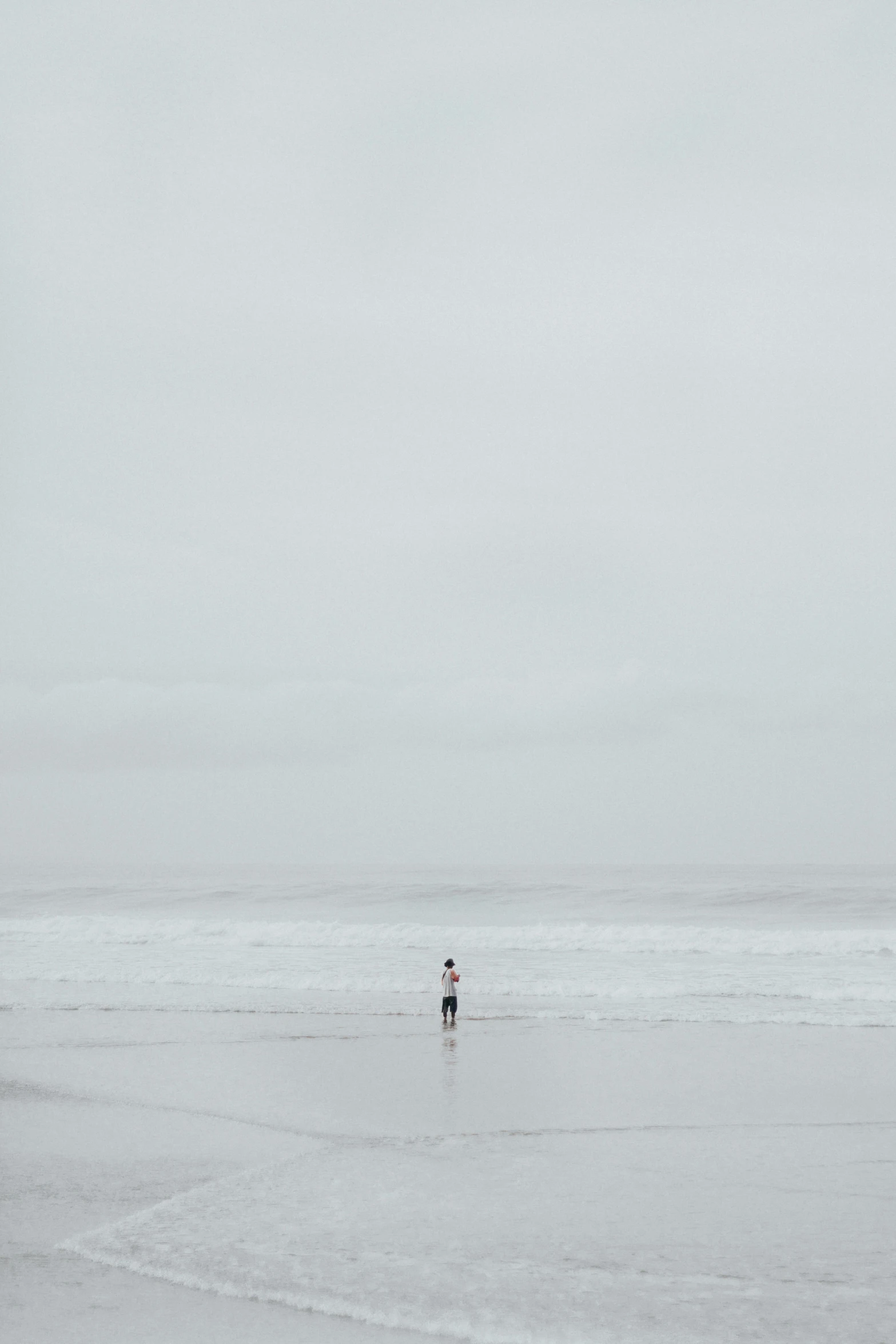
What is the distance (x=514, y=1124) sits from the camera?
1326 cm

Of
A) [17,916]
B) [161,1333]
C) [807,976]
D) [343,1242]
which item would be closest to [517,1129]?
[343,1242]

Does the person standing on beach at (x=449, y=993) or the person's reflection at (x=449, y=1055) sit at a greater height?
the person standing on beach at (x=449, y=993)

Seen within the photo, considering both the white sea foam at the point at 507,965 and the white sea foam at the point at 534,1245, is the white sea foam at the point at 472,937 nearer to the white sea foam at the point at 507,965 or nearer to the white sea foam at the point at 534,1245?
the white sea foam at the point at 507,965

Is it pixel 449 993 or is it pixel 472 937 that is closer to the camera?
pixel 449 993

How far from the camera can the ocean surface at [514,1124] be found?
26.5 feet

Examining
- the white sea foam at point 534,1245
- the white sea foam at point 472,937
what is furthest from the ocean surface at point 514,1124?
the white sea foam at point 472,937

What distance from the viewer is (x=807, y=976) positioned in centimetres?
2731

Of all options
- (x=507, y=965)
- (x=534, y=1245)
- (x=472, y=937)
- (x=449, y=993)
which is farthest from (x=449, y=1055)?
(x=472, y=937)

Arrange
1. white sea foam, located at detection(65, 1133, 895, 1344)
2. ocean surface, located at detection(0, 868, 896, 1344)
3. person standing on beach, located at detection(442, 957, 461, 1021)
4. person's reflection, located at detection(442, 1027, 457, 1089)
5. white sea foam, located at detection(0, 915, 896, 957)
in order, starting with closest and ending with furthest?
white sea foam, located at detection(65, 1133, 895, 1344) < ocean surface, located at detection(0, 868, 896, 1344) < person's reflection, located at detection(442, 1027, 457, 1089) < person standing on beach, located at detection(442, 957, 461, 1021) < white sea foam, located at detection(0, 915, 896, 957)

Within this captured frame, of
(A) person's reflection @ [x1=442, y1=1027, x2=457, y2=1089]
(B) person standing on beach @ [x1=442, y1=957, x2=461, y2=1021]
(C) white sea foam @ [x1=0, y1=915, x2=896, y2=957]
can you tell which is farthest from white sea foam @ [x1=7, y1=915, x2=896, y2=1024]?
(A) person's reflection @ [x1=442, y1=1027, x2=457, y2=1089]

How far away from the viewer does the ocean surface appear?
809cm

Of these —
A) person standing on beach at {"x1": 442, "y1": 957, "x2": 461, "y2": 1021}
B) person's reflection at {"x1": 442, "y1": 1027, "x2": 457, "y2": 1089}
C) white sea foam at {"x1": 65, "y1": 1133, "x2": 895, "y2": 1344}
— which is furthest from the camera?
person standing on beach at {"x1": 442, "y1": 957, "x2": 461, "y2": 1021}

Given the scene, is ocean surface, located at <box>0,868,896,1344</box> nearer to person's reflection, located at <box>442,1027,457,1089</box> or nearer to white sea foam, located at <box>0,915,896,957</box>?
person's reflection, located at <box>442,1027,457,1089</box>

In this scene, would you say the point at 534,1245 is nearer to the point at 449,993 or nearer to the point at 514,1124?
the point at 514,1124
